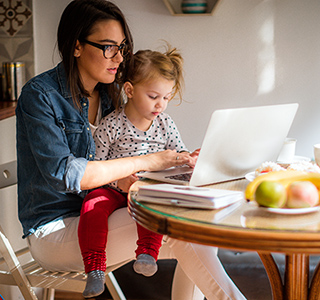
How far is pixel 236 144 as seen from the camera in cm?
129

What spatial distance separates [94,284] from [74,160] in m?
0.38

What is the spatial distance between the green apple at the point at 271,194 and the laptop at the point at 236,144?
20 centimetres

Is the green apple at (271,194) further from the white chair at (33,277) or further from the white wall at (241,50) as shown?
the white wall at (241,50)

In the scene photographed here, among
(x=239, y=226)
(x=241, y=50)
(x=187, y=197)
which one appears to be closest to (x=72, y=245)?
(x=187, y=197)

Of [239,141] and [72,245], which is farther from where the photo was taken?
[72,245]

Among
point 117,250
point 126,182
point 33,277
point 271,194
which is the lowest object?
point 33,277

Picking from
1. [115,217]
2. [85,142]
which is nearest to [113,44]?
[85,142]

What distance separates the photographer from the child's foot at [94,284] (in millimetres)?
1379

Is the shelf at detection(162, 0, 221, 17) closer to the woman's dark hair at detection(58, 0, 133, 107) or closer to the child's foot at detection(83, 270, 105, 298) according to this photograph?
the woman's dark hair at detection(58, 0, 133, 107)

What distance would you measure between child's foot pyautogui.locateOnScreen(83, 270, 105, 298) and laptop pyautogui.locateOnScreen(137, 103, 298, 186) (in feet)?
1.08

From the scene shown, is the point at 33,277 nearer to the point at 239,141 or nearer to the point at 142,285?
the point at 239,141

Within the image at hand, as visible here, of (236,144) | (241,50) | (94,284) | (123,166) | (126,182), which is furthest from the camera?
(241,50)

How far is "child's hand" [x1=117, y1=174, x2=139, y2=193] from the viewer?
1616mm

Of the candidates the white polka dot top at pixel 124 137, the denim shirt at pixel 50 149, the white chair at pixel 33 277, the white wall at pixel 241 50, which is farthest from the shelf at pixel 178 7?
the white chair at pixel 33 277
